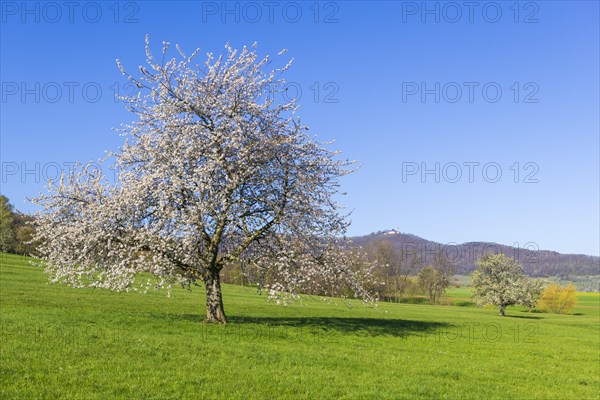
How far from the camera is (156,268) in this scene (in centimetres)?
2530

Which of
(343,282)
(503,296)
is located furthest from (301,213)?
(503,296)

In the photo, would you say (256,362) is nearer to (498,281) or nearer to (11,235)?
(498,281)

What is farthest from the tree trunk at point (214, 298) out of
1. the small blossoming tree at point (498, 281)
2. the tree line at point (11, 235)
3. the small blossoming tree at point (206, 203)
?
the tree line at point (11, 235)

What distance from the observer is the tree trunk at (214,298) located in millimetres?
28062

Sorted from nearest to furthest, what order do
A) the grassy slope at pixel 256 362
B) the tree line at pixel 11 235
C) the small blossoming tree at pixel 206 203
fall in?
the grassy slope at pixel 256 362
the small blossoming tree at pixel 206 203
the tree line at pixel 11 235

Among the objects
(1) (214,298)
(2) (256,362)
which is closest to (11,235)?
(1) (214,298)

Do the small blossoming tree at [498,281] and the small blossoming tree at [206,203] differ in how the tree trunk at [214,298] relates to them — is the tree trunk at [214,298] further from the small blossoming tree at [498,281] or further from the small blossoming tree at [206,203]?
the small blossoming tree at [498,281]

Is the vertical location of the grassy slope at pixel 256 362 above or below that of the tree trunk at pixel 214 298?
below

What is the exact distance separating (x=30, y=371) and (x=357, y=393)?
9.68 metres

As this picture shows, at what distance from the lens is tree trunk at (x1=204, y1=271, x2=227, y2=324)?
28.1 meters

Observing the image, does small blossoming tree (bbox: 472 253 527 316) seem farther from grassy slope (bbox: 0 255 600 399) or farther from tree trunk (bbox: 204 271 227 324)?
tree trunk (bbox: 204 271 227 324)

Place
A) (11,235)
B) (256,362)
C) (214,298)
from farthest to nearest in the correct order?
(11,235) < (214,298) < (256,362)

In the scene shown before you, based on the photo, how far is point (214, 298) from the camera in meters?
28.4

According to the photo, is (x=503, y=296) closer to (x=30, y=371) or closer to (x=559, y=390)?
(x=559, y=390)
